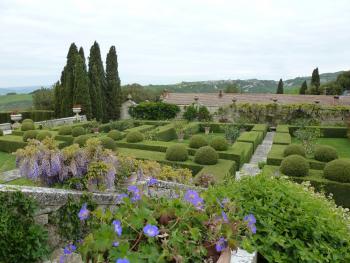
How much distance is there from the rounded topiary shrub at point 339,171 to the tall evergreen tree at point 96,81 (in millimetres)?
17472

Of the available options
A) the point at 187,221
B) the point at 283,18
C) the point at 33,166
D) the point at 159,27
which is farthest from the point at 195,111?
the point at 187,221

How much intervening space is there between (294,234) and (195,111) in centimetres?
2031

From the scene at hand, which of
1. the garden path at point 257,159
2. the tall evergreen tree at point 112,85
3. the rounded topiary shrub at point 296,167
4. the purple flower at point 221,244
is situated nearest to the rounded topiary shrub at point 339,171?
the rounded topiary shrub at point 296,167

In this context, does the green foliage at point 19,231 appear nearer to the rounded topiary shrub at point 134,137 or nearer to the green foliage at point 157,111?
the rounded topiary shrub at point 134,137

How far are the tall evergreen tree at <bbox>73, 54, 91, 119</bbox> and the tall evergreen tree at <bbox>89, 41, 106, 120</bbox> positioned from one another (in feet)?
3.16

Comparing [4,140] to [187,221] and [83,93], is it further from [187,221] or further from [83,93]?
[187,221]

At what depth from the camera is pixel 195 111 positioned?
22.4 m

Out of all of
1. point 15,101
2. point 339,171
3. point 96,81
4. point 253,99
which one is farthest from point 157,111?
point 15,101

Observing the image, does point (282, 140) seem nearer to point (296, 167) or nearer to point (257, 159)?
point (257, 159)

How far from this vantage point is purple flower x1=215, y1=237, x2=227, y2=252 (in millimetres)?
1574

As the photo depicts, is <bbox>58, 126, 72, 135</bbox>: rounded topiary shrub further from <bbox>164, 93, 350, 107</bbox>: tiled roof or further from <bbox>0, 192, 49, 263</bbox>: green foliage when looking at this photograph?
<bbox>164, 93, 350, 107</bbox>: tiled roof

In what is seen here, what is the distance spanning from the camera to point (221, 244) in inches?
62.7

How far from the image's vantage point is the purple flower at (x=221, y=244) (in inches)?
62.0

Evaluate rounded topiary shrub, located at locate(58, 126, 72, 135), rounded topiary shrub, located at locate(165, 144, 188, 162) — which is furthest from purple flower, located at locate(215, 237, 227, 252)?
rounded topiary shrub, located at locate(58, 126, 72, 135)
